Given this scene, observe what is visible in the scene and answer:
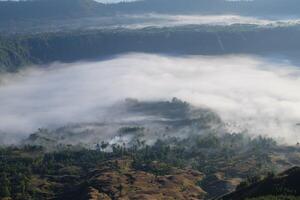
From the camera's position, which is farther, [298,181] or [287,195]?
[298,181]

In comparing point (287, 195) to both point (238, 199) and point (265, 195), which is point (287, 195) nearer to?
point (265, 195)

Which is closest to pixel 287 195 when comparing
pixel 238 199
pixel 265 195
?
pixel 265 195

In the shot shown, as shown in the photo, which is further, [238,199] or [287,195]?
[238,199]
